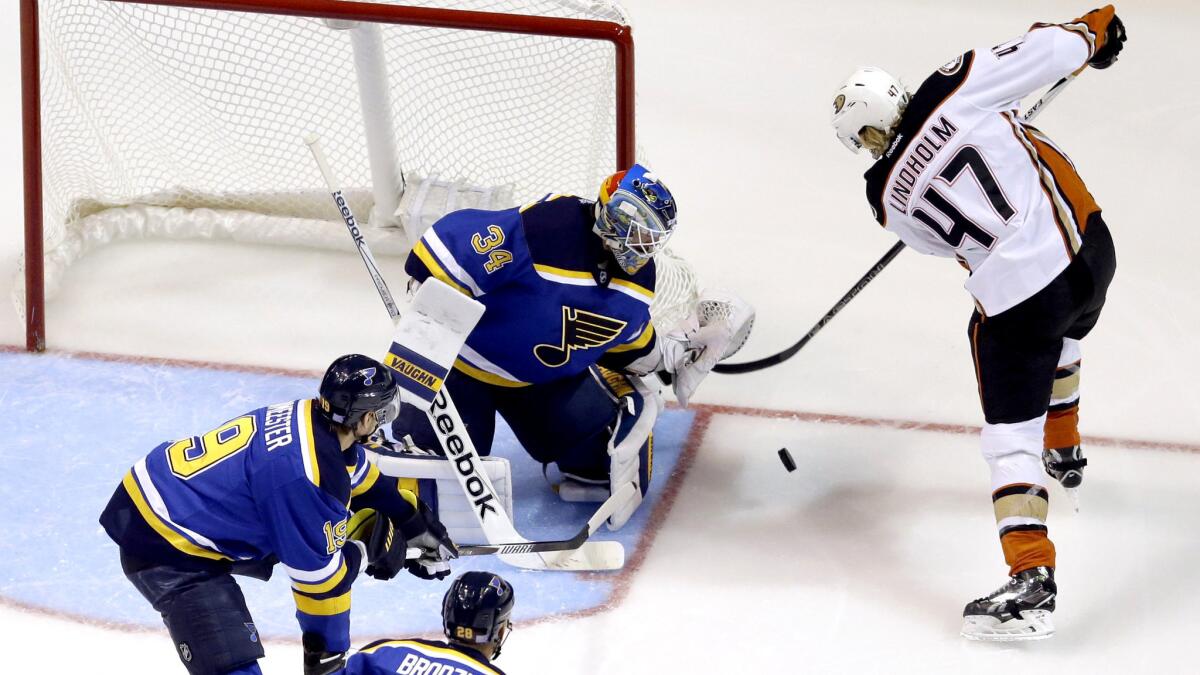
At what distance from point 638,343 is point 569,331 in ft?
0.74

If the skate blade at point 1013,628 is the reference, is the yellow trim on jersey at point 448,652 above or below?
above

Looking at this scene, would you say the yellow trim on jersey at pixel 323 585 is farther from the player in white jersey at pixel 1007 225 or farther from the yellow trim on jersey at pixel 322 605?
the player in white jersey at pixel 1007 225

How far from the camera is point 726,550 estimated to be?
13.3ft

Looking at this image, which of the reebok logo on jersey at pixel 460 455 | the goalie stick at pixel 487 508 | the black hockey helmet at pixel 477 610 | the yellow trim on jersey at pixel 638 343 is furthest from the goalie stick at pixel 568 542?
the black hockey helmet at pixel 477 610

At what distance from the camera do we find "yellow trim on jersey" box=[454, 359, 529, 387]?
4.02 m

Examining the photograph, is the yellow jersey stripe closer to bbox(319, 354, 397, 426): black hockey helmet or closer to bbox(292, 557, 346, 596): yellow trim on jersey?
bbox(319, 354, 397, 426): black hockey helmet

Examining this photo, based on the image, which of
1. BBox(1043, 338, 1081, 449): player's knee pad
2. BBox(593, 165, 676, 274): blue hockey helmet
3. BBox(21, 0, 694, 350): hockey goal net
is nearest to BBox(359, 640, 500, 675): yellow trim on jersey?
BBox(593, 165, 676, 274): blue hockey helmet

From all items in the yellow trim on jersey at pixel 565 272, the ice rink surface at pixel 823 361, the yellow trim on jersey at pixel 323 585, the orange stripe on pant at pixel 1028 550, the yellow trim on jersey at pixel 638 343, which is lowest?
the ice rink surface at pixel 823 361

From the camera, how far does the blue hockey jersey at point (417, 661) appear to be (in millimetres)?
2615

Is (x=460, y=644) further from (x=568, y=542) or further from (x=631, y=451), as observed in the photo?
(x=631, y=451)

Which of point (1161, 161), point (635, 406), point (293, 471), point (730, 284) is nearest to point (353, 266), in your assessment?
point (730, 284)

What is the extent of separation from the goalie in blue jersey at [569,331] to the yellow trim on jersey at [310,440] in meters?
0.83

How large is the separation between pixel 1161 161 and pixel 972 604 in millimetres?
2835

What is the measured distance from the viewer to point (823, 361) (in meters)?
4.93
